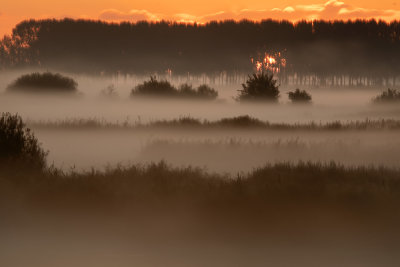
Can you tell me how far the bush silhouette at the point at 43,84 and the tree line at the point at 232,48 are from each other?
62.0 meters

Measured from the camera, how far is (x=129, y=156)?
17.8 m

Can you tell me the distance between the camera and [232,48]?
394 feet

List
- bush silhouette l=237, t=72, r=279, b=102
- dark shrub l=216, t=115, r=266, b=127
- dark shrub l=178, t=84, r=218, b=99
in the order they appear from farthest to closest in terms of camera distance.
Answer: dark shrub l=178, t=84, r=218, b=99 → bush silhouette l=237, t=72, r=279, b=102 → dark shrub l=216, t=115, r=266, b=127

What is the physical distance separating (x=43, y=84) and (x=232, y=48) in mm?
80212

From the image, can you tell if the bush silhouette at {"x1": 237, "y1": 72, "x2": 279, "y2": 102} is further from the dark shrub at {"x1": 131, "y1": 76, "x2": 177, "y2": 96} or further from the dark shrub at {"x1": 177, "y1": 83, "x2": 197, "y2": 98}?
the dark shrub at {"x1": 177, "y1": 83, "x2": 197, "y2": 98}

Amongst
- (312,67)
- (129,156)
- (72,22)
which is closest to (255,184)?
(129,156)

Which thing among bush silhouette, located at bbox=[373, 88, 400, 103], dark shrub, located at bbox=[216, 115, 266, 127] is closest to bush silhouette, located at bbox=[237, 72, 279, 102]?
dark shrub, located at bbox=[216, 115, 266, 127]

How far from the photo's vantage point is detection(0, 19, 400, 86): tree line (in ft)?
362

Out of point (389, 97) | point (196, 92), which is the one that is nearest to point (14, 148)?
point (196, 92)

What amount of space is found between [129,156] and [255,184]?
25.2 ft

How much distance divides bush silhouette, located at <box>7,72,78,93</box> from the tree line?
2440 inches

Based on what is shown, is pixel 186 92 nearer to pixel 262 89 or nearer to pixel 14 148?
pixel 262 89

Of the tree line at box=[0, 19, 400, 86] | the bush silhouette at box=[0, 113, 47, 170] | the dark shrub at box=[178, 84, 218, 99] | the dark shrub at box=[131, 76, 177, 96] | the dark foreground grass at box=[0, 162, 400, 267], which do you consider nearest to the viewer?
the dark foreground grass at box=[0, 162, 400, 267]

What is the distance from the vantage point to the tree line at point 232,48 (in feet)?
362
